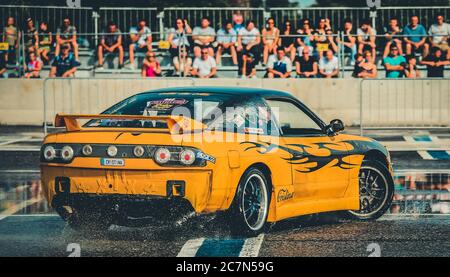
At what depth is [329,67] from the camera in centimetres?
2402

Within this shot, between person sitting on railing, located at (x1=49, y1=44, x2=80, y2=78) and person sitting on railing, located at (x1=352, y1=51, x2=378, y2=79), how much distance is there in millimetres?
6385

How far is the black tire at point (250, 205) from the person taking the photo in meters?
9.11

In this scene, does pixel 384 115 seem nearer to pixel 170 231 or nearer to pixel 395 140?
pixel 395 140

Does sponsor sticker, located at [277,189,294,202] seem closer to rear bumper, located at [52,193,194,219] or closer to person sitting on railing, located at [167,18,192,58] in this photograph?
rear bumper, located at [52,193,194,219]

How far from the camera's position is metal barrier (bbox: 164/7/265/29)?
26.9m

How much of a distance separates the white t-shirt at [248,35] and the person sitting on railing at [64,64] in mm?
3862

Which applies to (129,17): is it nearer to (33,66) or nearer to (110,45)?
(110,45)

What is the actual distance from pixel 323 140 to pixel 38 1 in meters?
20.7

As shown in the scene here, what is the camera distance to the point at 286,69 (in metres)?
24.1

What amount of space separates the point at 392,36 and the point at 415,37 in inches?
35.9

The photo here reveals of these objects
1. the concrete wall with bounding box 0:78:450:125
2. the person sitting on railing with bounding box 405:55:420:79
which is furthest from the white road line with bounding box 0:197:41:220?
the person sitting on railing with bounding box 405:55:420:79

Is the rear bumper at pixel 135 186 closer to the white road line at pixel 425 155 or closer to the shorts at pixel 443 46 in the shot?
the white road line at pixel 425 155
